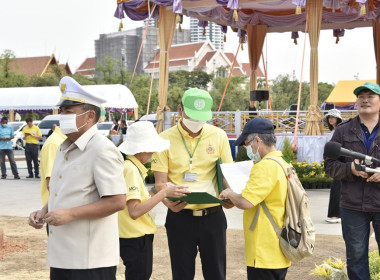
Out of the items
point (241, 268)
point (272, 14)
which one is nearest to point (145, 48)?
point (272, 14)

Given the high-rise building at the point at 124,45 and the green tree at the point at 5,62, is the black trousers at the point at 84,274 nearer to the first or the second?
the green tree at the point at 5,62

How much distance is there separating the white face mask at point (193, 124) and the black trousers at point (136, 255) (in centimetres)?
89

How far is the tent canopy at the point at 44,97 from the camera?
30859mm

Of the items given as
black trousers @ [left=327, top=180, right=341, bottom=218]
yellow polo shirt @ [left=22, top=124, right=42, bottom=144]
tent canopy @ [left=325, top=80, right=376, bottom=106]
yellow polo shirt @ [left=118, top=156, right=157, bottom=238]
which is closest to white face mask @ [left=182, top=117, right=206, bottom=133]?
yellow polo shirt @ [left=118, top=156, right=157, bottom=238]

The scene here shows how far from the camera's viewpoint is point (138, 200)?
4336 millimetres

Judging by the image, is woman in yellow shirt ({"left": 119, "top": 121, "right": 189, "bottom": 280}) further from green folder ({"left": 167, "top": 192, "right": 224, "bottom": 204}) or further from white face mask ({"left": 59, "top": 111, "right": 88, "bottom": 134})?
white face mask ({"left": 59, "top": 111, "right": 88, "bottom": 134})

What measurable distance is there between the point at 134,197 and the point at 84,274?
37.1 inches

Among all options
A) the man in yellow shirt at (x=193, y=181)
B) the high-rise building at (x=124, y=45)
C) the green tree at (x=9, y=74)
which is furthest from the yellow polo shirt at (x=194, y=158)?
the high-rise building at (x=124, y=45)

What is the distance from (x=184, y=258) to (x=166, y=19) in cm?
1360

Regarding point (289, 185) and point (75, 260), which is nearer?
point (75, 260)

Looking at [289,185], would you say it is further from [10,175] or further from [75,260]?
[10,175]

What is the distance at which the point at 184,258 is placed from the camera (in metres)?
4.91

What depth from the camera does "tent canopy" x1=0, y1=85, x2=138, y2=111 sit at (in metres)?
30.9

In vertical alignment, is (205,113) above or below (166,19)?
below
